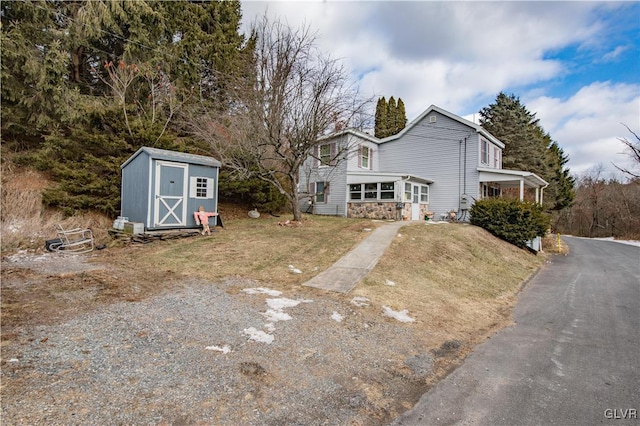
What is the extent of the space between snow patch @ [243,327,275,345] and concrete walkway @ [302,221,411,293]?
2342mm

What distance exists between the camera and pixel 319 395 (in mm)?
2906

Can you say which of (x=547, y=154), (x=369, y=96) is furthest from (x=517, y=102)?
(x=369, y=96)

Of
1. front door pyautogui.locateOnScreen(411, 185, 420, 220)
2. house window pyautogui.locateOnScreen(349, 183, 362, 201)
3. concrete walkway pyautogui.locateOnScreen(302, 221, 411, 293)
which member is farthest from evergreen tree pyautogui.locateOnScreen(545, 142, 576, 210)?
concrete walkway pyautogui.locateOnScreen(302, 221, 411, 293)

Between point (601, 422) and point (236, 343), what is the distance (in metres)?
3.60

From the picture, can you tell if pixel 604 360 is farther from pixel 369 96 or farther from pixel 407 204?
pixel 407 204

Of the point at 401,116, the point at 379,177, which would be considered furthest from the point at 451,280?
the point at 401,116

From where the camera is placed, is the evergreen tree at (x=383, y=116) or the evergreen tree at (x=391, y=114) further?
the evergreen tree at (x=391, y=114)

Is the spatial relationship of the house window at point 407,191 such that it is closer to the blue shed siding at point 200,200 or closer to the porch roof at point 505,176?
the porch roof at point 505,176

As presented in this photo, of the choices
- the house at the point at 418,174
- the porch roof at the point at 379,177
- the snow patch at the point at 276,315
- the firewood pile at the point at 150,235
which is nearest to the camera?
the snow patch at the point at 276,315

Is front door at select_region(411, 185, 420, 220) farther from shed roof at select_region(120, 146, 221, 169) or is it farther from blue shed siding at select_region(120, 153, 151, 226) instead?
blue shed siding at select_region(120, 153, 151, 226)

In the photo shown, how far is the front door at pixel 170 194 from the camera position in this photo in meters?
10.5

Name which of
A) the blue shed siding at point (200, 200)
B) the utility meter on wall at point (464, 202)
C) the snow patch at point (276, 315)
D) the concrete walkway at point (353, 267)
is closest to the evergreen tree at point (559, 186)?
the utility meter on wall at point (464, 202)

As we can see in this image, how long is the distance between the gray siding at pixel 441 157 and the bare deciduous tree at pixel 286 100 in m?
8.01
